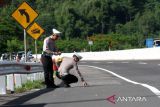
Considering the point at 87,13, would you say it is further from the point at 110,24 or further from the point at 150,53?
the point at 150,53

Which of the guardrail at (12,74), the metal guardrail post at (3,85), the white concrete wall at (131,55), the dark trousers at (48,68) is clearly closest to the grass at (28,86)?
the guardrail at (12,74)

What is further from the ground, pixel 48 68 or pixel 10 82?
pixel 48 68

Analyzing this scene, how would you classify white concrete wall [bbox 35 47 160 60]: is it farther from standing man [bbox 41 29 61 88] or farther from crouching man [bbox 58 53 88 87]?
crouching man [bbox 58 53 88 87]

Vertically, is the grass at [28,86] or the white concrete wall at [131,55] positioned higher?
the white concrete wall at [131,55]

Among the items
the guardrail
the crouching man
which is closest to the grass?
the guardrail

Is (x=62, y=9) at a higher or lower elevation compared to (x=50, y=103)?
higher

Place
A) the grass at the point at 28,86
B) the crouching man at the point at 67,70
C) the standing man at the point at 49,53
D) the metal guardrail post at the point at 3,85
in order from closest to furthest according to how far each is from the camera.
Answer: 1. the metal guardrail post at the point at 3,85
2. the crouching man at the point at 67,70
3. the standing man at the point at 49,53
4. the grass at the point at 28,86

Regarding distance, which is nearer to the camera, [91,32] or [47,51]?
[47,51]

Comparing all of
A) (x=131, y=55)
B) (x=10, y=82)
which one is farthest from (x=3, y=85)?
(x=131, y=55)

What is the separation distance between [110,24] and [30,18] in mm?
115011

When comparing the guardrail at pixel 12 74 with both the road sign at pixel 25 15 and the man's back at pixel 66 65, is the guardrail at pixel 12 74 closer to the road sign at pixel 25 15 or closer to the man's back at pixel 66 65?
the man's back at pixel 66 65

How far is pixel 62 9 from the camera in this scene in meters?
132

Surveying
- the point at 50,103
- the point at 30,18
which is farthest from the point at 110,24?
the point at 50,103

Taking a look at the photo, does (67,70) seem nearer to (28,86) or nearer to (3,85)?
(3,85)
